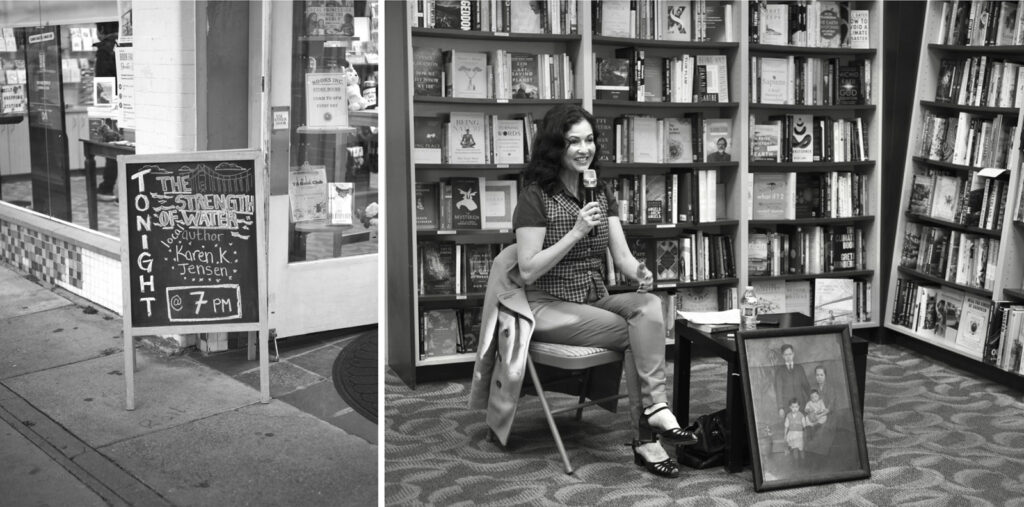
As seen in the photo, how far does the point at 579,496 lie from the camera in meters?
4.00

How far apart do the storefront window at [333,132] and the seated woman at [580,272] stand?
1.44 m

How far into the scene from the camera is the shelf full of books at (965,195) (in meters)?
5.42

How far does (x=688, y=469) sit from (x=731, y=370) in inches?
18.4

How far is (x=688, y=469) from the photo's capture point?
4.33 metres

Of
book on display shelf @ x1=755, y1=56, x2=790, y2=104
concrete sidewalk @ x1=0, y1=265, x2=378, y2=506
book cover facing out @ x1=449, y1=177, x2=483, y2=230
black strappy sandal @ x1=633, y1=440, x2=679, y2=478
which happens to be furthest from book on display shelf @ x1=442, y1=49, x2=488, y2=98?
concrete sidewalk @ x1=0, y1=265, x2=378, y2=506

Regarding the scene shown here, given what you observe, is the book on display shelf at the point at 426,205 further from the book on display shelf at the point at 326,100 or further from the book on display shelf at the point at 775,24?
the book on display shelf at the point at 326,100

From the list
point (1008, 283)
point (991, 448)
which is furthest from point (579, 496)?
point (1008, 283)

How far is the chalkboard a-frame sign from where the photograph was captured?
9.05 ft

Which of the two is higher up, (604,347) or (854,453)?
(604,347)

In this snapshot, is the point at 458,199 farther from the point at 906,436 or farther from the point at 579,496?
the point at 906,436

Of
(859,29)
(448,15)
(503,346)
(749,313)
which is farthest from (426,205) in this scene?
(859,29)

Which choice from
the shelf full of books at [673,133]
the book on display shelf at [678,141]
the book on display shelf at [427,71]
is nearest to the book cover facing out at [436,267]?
the book on display shelf at [427,71]

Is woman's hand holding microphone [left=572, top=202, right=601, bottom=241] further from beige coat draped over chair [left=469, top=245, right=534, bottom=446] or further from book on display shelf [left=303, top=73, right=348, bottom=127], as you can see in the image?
book on display shelf [left=303, top=73, right=348, bottom=127]

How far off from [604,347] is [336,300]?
162 cm
